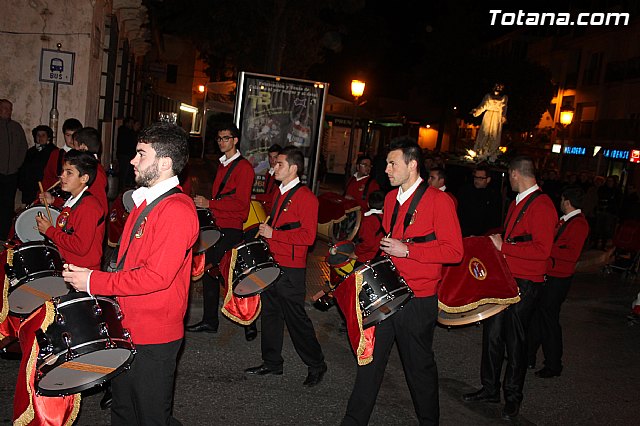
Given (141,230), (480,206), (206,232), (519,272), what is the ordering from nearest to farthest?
(141,230) → (519,272) → (206,232) → (480,206)

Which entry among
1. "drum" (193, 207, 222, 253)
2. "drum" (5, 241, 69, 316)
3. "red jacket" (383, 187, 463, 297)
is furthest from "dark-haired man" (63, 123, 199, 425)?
"drum" (193, 207, 222, 253)

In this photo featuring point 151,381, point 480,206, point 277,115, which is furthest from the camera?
point 277,115

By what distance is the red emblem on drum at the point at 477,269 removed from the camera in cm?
552

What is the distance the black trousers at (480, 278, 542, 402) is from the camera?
19.5ft

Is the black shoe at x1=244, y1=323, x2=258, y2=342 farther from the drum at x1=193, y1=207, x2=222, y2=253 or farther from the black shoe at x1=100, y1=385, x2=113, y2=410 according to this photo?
the black shoe at x1=100, y1=385, x2=113, y2=410

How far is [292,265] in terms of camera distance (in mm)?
6090

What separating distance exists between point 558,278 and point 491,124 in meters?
13.7

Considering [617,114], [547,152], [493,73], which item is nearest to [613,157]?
[617,114]

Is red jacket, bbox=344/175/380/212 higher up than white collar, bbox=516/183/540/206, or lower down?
lower down

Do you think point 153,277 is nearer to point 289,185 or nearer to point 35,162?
point 289,185

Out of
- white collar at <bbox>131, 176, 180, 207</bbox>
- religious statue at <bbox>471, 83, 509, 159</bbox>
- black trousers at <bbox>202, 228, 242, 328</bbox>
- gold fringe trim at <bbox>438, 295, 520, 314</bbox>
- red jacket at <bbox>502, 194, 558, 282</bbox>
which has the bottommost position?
black trousers at <bbox>202, 228, 242, 328</bbox>

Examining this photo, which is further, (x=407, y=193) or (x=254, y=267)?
(x=254, y=267)

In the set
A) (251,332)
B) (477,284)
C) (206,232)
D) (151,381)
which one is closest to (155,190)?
(151,381)

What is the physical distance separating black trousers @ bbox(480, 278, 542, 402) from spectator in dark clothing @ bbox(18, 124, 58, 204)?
644 centimetres
